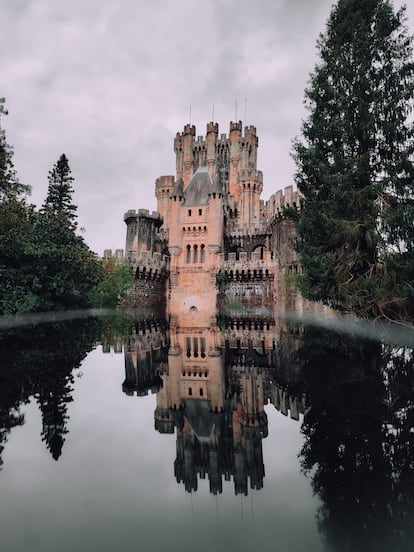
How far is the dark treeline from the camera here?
432 inches

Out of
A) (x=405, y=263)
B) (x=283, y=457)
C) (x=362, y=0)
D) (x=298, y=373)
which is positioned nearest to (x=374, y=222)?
(x=405, y=263)

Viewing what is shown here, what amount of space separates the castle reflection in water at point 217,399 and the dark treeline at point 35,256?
633 cm

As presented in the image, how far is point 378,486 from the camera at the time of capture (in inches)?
62.1

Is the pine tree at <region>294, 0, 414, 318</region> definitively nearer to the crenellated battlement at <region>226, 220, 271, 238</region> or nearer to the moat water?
the moat water

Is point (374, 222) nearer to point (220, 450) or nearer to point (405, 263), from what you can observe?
point (405, 263)

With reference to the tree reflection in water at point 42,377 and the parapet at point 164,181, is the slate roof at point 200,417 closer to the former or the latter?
the tree reflection in water at point 42,377

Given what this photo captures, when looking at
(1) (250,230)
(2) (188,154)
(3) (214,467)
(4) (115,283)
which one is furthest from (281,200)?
(3) (214,467)

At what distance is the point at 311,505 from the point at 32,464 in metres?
1.62

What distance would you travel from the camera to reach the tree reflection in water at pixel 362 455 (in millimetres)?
1271

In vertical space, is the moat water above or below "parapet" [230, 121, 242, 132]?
below

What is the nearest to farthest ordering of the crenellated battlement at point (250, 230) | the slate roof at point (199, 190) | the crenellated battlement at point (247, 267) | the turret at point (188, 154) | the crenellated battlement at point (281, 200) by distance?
the crenellated battlement at point (281, 200) → the crenellated battlement at point (247, 267) → the slate roof at point (199, 190) → the crenellated battlement at point (250, 230) → the turret at point (188, 154)

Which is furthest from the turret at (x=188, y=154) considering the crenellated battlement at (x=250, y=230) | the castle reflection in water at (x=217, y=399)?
the castle reflection in water at (x=217, y=399)

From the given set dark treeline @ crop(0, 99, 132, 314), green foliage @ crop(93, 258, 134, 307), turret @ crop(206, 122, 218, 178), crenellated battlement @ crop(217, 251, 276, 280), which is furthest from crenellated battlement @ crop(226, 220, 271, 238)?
dark treeline @ crop(0, 99, 132, 314)

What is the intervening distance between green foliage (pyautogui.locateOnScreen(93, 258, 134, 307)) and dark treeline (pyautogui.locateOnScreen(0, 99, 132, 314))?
248 inches
